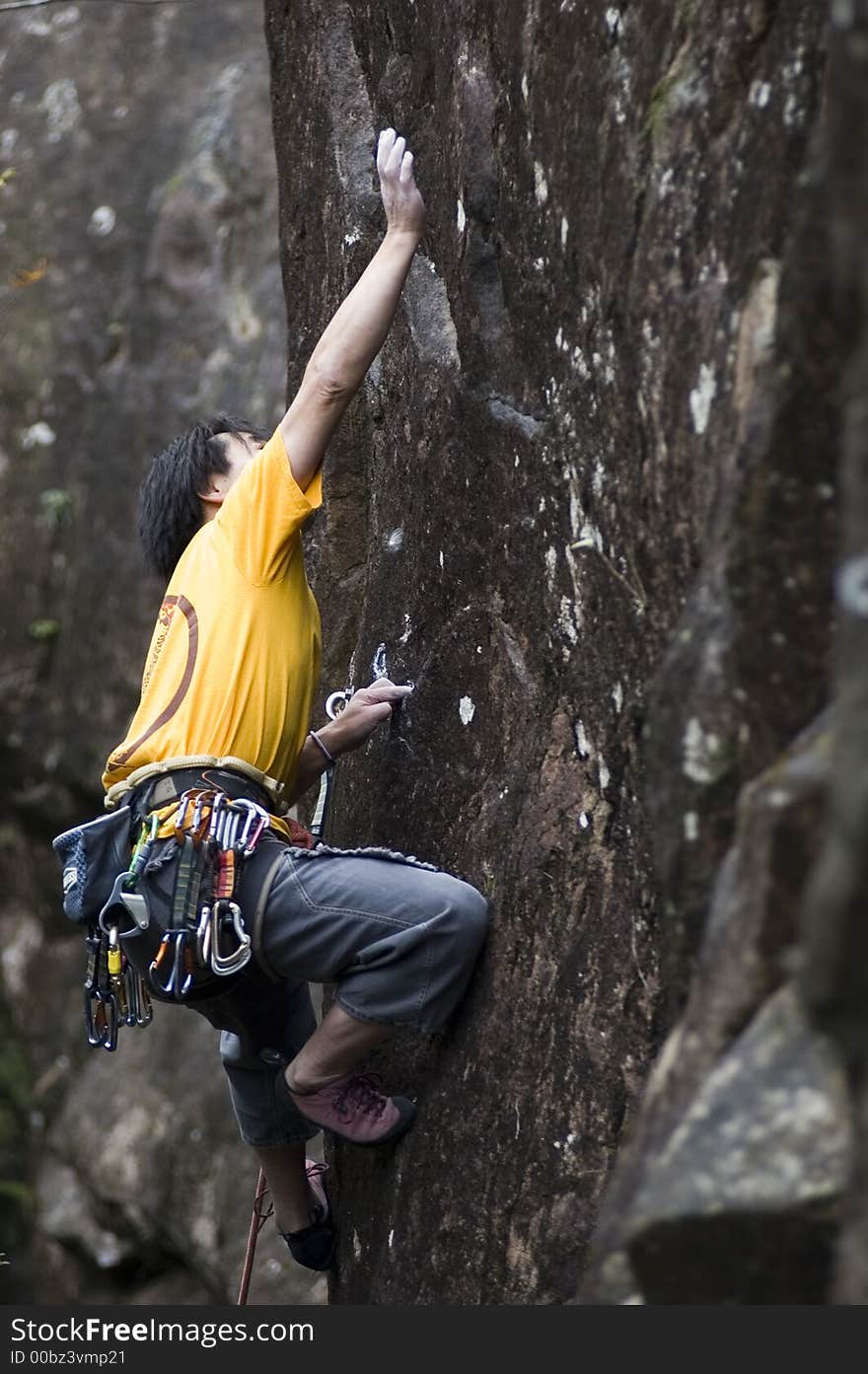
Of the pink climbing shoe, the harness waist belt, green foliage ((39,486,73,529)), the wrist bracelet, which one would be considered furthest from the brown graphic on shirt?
green foliage ((39,486,73,529))

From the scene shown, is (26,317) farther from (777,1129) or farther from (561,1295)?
(777,1129)

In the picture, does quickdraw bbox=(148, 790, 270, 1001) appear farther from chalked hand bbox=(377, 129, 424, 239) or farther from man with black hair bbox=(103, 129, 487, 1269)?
chalked hand bbox=(377, 129, 424, 239)

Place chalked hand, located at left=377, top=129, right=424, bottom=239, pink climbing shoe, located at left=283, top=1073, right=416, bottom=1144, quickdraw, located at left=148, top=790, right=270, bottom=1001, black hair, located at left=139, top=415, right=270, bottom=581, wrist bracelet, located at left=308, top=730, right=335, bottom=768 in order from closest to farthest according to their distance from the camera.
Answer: quickdraw, located at left=148, top=790, right=270, bottom=1001, chalked hand, located at left=377, top=129, right=424, bottom=239, pink climbing shoe, located at left=283, top=1073, right=416, bottom=1144, black hair, located at left=139, top=415, right=270, bottom=581, wrist bracelet, located at left=308, top=730, right=335, bottom=768

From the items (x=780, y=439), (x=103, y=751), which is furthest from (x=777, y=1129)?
(x=103, y=751)

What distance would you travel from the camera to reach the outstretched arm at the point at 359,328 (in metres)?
3.83

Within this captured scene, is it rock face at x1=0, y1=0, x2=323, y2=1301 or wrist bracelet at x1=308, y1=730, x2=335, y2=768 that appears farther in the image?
rock face at x1=0, y1=0, x2=323, y2=1301

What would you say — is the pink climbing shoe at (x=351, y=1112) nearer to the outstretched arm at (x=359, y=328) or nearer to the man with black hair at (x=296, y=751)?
the man with black hair at (x=296, y=751)

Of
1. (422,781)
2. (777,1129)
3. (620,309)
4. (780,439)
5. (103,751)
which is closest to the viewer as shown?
(777,1129)

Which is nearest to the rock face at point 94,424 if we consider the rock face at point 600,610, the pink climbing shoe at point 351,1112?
the rock face at point 600,610

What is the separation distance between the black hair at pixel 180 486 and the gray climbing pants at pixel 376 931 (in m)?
1.07

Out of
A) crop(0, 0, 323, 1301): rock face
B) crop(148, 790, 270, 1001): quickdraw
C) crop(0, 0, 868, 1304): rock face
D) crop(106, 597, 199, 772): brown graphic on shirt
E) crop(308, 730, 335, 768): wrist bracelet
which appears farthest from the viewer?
crop(0, 0, 323, 1301): rock face

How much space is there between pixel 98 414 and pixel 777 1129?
29.3ft

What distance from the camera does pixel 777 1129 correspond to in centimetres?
215

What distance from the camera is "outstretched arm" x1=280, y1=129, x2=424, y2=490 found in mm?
3834
